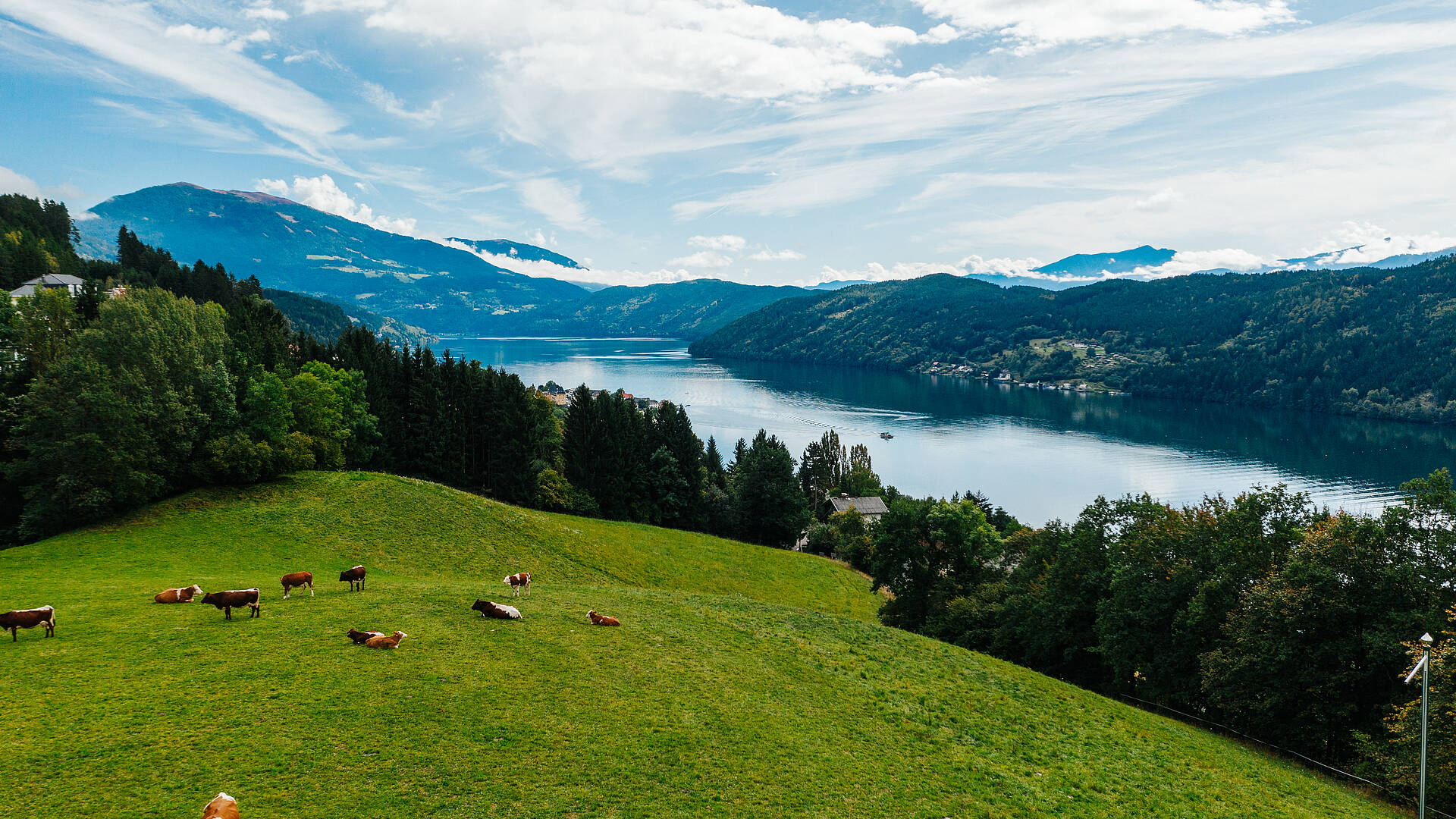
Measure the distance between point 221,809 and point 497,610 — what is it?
10628mm

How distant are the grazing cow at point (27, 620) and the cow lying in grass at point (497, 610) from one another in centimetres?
1035

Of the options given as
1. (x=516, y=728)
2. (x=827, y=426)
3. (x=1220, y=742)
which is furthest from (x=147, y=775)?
(x=827, y=426)

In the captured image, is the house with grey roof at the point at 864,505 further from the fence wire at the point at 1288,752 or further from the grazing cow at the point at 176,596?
the grazing cow at the point at 176,596

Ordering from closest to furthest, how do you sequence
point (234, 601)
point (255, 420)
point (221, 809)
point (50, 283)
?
point (221, 809), point (234, 601), point (255, 420), point (50, 283)

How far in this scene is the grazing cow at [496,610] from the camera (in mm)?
20312

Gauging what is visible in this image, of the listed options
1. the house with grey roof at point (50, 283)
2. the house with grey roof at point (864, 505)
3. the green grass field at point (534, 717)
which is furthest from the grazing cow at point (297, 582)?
the house with grey roof at point (864, 505)

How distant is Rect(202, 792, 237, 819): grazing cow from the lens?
959 cm

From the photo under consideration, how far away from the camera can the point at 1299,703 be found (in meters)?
24.6

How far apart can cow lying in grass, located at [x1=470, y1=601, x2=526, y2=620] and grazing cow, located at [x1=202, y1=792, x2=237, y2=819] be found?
1039 centimetres

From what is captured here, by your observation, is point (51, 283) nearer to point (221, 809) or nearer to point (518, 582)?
point (518, 582)

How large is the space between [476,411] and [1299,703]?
208ft

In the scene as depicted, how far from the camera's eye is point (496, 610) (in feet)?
66.6

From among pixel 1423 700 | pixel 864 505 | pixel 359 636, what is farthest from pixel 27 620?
pixel 864 505

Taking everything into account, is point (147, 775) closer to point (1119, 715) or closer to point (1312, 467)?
point (1119, 715)
